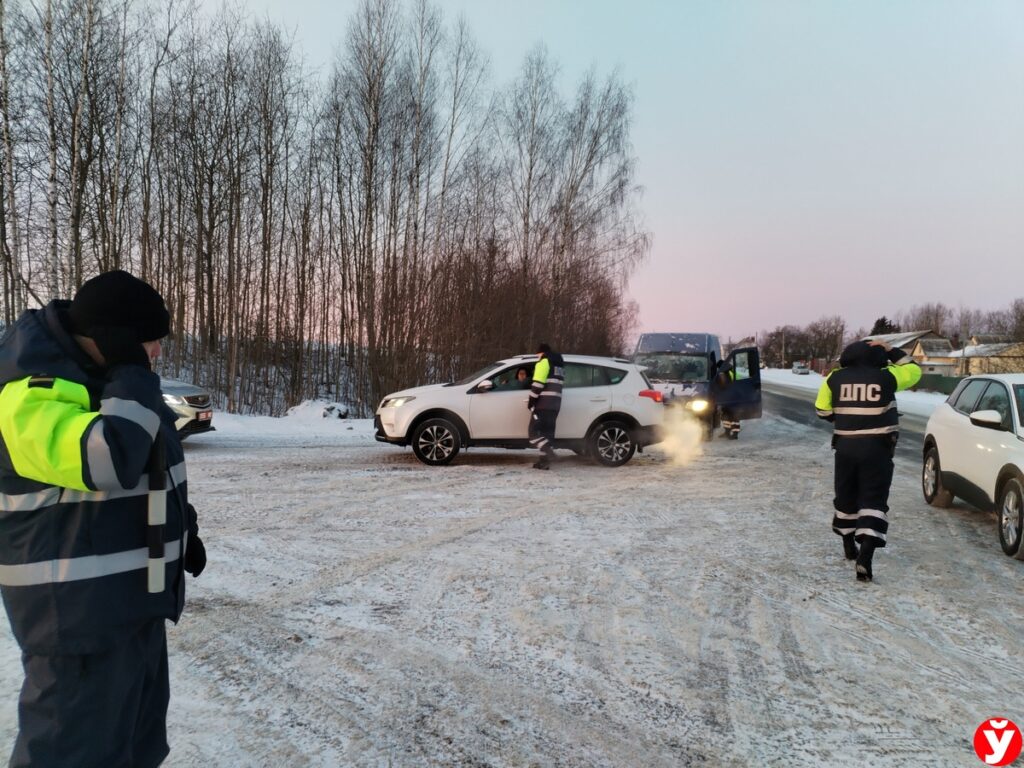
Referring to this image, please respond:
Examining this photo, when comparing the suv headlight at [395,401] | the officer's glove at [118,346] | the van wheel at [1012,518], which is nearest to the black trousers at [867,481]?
the van wheel at [1012,518]

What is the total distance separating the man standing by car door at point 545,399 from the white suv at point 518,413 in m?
0.35

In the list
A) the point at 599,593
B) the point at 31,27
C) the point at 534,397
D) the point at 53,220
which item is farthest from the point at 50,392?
the point at 31,27

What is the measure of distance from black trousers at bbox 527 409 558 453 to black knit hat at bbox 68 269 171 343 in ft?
26.6

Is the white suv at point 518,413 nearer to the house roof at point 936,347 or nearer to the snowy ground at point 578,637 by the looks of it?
the snowy ground at point 578,637

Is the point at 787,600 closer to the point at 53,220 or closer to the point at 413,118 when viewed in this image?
the point at 53,220

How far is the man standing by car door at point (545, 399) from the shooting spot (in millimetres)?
9750

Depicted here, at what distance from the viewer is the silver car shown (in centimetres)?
1072

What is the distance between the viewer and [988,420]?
630 centimetres

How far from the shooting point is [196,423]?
1095 centimetres

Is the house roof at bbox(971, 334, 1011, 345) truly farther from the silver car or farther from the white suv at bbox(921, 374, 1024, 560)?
the silver car

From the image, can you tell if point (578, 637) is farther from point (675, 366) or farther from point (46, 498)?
point (675, 366)

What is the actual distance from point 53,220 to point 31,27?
420 centimetres

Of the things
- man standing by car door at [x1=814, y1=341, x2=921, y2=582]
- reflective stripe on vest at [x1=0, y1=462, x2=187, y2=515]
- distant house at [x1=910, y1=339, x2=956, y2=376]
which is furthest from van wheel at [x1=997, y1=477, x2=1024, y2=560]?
distant house at [x1=910, y1=339, x2=956, y2=376]

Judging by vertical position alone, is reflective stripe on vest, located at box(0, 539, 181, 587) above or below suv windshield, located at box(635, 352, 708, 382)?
below
